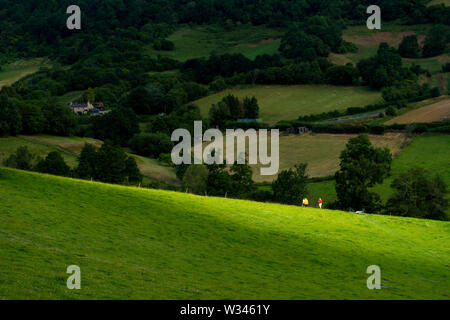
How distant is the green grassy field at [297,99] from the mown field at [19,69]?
63.6 meters

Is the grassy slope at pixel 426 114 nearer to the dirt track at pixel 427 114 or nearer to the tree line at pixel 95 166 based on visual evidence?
the dirt track at pixel 427 114

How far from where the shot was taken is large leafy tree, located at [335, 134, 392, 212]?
6272cm

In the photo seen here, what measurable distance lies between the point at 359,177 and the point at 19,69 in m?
147

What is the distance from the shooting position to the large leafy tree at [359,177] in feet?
206

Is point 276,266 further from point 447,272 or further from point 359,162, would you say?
point 359,162

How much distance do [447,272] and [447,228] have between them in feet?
42.4

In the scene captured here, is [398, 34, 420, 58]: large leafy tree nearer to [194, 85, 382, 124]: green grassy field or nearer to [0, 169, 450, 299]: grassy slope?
[194, 85, 382, 124]: green grassy field

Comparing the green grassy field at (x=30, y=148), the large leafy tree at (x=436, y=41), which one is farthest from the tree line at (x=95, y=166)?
the large leafy tree at (x=436, y=41)

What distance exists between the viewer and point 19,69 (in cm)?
18575

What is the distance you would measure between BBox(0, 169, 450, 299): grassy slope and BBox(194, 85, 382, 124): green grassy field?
80.2 m

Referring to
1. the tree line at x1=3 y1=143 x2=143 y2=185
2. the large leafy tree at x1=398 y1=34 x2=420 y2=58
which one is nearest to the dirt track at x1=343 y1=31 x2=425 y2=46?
the large leafy tree at x1=398 y1=34 x2=420 y2=58
